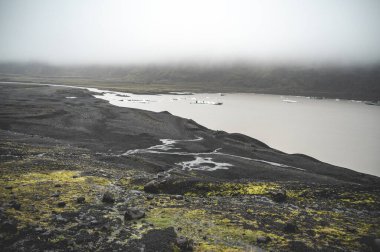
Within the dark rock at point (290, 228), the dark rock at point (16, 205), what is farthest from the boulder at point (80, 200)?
the dark rock at point (290, 228)

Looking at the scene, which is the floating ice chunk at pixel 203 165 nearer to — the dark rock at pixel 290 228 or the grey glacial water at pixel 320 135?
the dark rock at pixel 290 228

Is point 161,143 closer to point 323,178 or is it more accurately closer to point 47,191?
point 323,178

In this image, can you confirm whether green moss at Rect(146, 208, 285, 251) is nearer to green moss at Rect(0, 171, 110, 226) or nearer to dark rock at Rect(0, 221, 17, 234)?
green moss at Rect(0, 171, 110, 226)

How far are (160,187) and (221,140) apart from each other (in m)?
39.2

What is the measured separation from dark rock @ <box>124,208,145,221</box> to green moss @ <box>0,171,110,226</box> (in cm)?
387

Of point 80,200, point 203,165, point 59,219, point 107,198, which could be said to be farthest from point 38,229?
point 203,165

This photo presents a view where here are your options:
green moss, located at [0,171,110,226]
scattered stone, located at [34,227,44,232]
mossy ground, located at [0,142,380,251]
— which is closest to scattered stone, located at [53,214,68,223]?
mossy ground, located at [0,142,380,251]

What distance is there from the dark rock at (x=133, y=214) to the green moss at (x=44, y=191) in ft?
12.7

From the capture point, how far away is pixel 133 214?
60.6ft

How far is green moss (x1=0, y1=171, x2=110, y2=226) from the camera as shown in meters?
17.8

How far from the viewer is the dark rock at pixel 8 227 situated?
604 inches

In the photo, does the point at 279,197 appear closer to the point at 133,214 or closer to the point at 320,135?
the point at 133,214

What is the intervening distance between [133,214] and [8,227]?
6767 millimetres

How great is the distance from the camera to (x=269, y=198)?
25.0 meters
